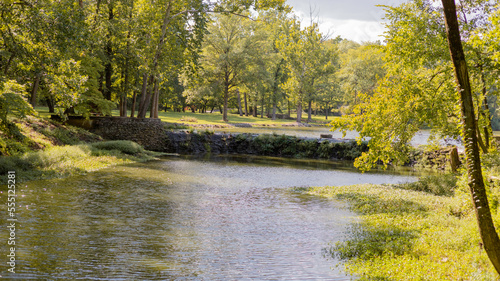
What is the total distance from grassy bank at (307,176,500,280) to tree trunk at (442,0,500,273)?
642 millimetres

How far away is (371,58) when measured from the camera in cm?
6906

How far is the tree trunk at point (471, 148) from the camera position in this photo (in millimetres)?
5289

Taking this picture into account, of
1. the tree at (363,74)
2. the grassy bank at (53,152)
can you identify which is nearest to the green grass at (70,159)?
the grassy bank at (53,152)

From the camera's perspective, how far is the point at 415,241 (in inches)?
313

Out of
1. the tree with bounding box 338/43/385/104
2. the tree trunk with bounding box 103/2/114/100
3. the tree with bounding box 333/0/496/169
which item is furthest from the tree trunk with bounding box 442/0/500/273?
the tree with bounding box 338/43/385/104

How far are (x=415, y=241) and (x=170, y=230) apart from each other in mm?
5252

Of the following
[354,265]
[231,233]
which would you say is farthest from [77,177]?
[354,265]

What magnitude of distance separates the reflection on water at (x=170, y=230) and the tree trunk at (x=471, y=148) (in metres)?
2.32

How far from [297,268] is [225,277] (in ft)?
4.53

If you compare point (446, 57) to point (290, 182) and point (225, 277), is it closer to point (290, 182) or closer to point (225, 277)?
point (290, 182)

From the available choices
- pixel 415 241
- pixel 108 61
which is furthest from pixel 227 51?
pixel 415 241

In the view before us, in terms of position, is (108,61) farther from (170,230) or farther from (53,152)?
(170,230)

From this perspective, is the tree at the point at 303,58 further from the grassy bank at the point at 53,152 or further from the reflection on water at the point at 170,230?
the reflection on water at the point at 170,230

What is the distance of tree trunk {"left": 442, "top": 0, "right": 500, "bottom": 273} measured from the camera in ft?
17.4
